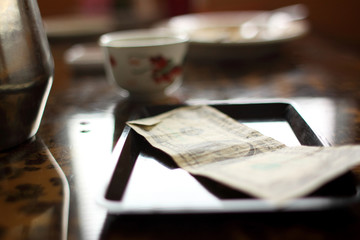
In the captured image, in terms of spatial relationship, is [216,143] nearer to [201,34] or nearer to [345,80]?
[345,80]

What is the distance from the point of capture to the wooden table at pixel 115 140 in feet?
0.91

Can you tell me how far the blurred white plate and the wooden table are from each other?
0.12 ft

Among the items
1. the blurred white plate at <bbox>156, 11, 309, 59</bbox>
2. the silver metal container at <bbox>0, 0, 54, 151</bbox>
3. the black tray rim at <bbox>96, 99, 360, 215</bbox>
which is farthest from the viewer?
the blurred white plate at <bbox>156, 11, 309, 59</bbox>

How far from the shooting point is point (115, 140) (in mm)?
470

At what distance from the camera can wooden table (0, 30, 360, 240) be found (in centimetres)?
28

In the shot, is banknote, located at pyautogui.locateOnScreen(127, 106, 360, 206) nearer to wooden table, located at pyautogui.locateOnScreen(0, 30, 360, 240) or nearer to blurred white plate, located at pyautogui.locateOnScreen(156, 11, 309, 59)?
wooden table, located at pyautogui.locateOnScreen(0, 30, 360, 240)

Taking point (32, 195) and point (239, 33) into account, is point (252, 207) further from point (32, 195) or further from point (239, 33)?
point (239, 33)

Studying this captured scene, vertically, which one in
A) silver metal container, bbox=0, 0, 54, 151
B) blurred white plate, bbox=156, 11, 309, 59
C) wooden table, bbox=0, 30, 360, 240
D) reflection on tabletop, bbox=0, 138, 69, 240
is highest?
silver metal container, bbox=0, 0, 54, 151

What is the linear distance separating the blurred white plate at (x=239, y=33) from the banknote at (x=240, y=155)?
0.37 meters

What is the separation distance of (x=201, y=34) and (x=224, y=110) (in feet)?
1.90

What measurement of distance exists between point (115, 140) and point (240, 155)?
164 mm

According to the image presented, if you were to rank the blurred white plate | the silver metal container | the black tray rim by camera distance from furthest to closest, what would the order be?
the blurred white plate < the silver metal container < the black tray rim

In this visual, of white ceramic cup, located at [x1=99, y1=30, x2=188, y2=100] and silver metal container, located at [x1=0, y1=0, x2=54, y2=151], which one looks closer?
silver metal container, located at [x1=0, y1=0, x2=54, y2=151]

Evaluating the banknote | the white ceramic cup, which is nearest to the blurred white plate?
the white ceramic cup
